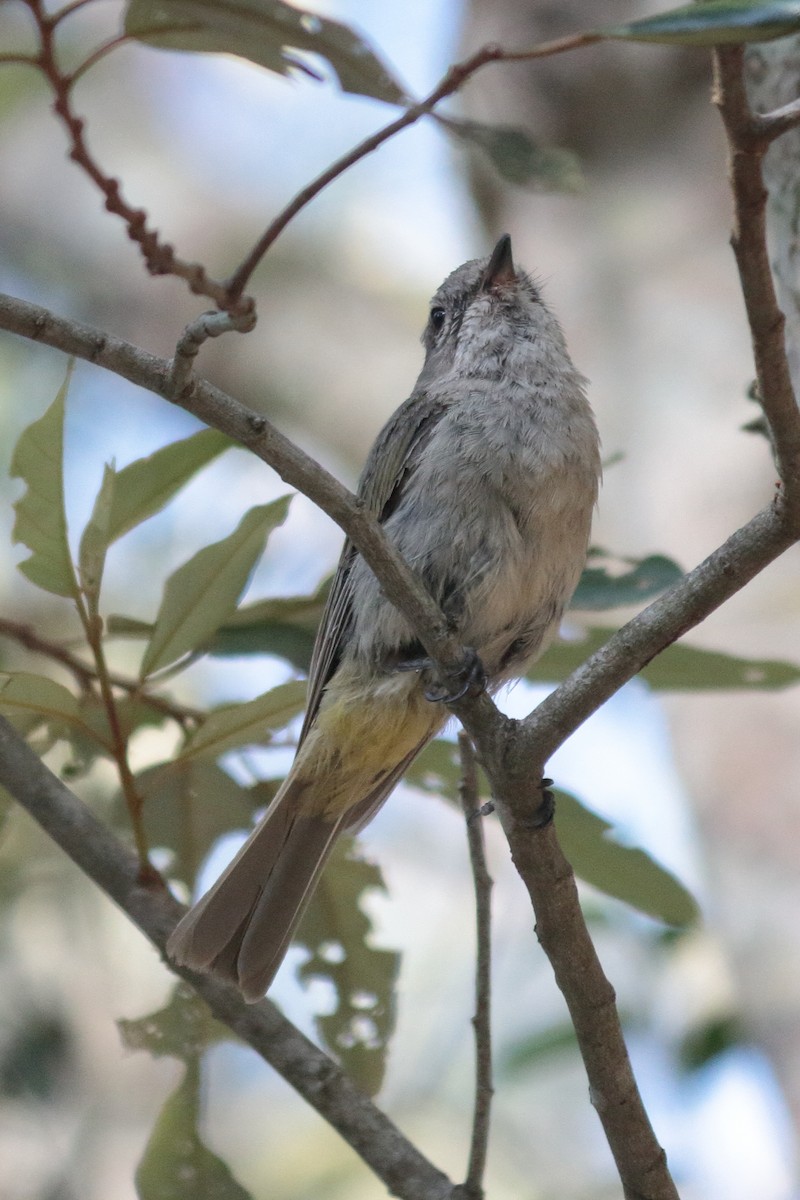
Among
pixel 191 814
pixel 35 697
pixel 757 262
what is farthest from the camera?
pixel 191 814

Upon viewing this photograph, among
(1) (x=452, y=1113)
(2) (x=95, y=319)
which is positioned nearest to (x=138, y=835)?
(1) (x=452, y=1113)

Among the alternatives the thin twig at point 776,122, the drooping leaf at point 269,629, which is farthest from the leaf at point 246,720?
the thin twig at point 776,122

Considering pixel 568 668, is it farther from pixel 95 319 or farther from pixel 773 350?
pixel 95 319

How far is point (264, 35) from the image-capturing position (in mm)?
2320

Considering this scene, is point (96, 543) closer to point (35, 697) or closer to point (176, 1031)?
point (35, 697)

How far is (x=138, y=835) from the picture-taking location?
2.33 meters

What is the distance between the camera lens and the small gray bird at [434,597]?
3066 millimetres

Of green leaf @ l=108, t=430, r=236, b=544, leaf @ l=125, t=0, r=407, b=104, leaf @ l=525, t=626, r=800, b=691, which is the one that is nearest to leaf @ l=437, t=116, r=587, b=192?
leaf @ l=125, t=0, r=407, b=104

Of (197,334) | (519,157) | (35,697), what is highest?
(519,157)

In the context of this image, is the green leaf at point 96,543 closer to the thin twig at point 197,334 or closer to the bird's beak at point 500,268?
the thin twig at point 197,334

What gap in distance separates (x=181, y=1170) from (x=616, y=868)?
102cm

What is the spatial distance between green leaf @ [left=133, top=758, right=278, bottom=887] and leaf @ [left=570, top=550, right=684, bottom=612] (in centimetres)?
88

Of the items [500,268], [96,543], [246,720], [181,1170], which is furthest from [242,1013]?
[500,268]

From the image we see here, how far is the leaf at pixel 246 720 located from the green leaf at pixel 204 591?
6.0 inches
